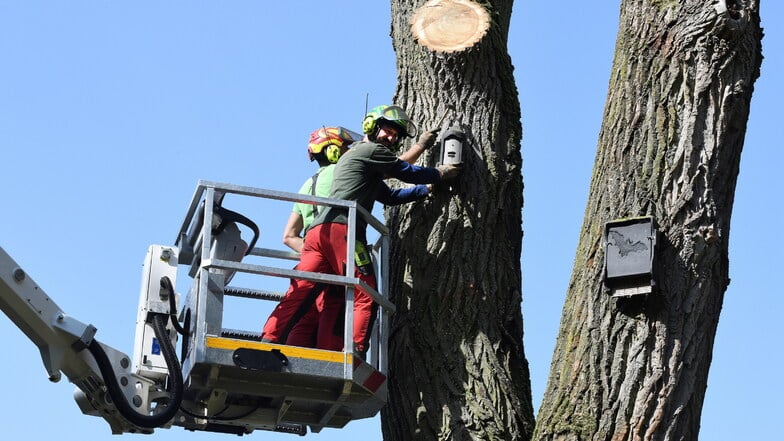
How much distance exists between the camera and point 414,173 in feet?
26.1

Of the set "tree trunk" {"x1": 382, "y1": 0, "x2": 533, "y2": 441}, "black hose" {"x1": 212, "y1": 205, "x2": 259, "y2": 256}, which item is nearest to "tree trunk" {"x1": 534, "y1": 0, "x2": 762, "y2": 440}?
A: "tree trunk" {"x1": 382, "y1": 0, "x2": 533, "y2": 441}

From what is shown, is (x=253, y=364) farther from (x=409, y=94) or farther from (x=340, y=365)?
(x=409, y=94)

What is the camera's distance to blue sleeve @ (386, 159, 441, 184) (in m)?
7.94

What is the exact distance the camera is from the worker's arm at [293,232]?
849cm

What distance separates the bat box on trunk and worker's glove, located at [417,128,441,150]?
1822 mm

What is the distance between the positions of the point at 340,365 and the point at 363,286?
0.49 m

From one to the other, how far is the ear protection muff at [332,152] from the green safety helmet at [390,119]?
1.32 ft

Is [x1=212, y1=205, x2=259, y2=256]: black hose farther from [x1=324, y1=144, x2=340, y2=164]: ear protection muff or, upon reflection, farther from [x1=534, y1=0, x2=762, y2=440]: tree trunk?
[x1=534, y1=0, x2=762, y2=440]: tree trunk

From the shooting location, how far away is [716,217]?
6680 mm

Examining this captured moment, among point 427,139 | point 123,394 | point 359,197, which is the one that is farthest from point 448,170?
point 123,394

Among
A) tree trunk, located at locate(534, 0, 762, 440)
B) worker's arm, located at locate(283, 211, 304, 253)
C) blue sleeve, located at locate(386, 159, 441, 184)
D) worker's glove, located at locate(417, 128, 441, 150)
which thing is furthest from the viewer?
worker's arm, located at locate(283, 211, 304, 253)

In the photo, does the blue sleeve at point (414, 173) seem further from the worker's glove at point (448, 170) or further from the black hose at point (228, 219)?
the black hose at point (228, 219)

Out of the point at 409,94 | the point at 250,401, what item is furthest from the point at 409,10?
the point at 250,401

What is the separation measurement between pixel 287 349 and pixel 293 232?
1744 mm
